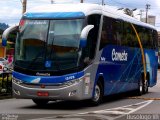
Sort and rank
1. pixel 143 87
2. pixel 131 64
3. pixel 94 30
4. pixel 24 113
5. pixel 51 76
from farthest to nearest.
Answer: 1. pixel 143 87
2. pixel 131 64
3. pixel 94 30
4. pixel 51 76
5. pixel 24 113

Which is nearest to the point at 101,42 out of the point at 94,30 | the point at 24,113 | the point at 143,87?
the point at 94,30

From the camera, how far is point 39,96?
16234 mm

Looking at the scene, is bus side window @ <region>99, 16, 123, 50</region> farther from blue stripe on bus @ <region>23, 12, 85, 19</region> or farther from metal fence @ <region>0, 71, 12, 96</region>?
metal fence @ <region>0, 71, 12, 96</region>

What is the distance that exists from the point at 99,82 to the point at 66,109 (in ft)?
6.31

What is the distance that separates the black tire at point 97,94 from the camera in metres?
17.6

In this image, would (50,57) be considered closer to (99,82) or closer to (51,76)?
(51,76)

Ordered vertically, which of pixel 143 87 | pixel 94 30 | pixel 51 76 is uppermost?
pixel 94 30

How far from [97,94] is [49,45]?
2.71 metres

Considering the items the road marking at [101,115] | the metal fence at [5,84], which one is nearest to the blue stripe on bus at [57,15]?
the road marking at [101,115]

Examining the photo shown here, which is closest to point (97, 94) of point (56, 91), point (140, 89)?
point (56, 91)

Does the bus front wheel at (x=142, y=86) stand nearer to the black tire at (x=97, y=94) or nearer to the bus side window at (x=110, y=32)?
the bus side window at (x=110, y=32)

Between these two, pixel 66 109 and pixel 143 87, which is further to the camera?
pixel 143 87

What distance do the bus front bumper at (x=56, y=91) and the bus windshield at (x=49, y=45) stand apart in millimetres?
587

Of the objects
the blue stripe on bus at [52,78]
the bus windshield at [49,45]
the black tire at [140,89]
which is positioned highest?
the bus windshield at [49,45]
